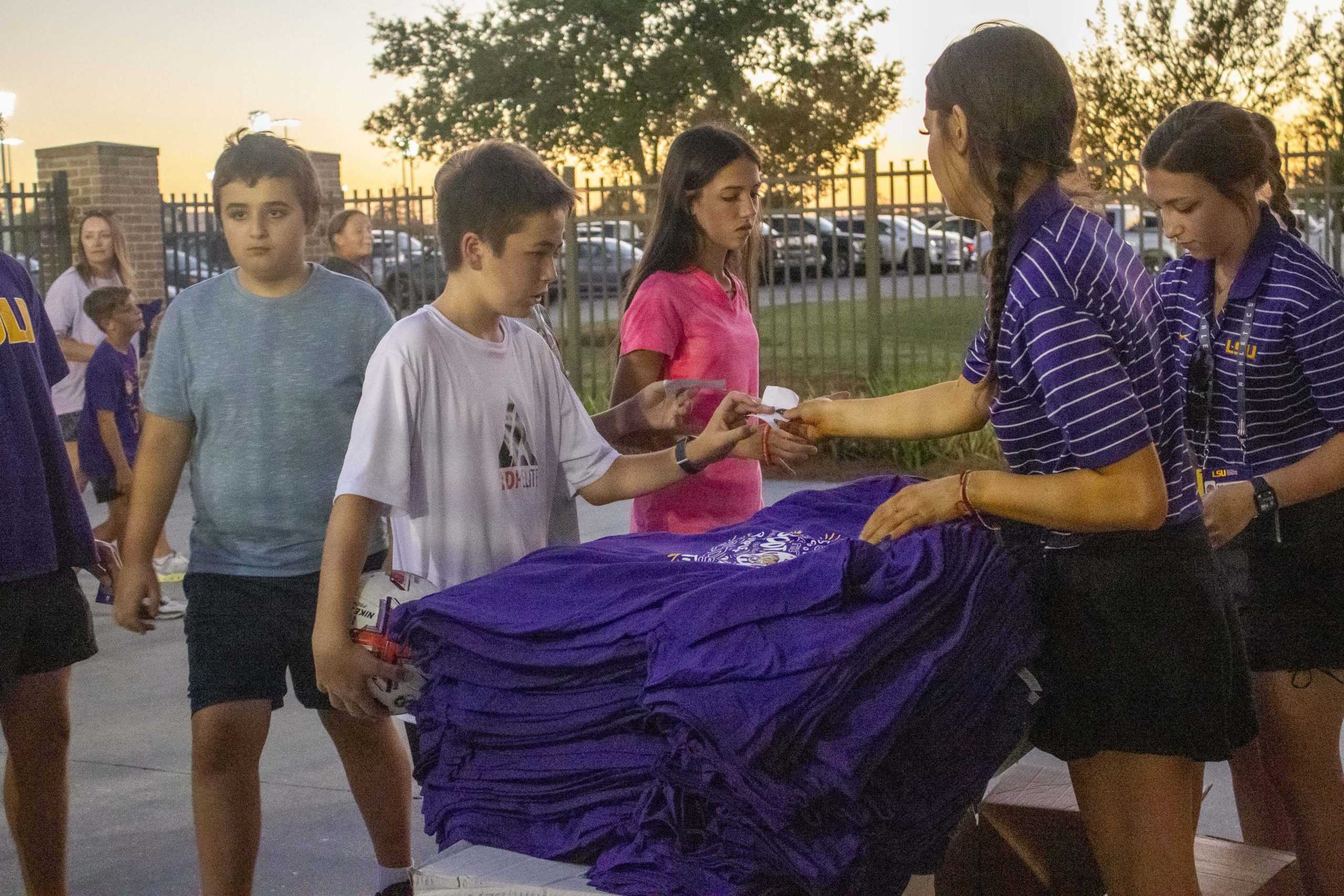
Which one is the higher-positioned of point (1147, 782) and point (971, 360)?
point (971, 360)

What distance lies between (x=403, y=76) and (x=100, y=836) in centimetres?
3880

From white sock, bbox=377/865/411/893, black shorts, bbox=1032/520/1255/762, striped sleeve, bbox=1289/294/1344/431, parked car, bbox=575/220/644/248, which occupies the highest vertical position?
parked car, bbox=575/220/644/248

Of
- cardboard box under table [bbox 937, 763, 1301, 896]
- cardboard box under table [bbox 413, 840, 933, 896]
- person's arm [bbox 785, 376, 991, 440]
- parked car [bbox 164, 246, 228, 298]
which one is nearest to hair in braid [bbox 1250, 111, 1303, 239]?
person's arm [bbox 785, 376, 991, 440]

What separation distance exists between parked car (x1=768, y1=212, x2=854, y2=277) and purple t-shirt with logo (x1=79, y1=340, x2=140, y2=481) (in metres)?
6.47

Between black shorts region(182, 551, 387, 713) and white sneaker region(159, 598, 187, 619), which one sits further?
white sneaker region(159, 598, 187, 619)

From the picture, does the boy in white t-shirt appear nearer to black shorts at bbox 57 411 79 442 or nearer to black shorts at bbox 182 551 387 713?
black shorts at bbox 182 551 387 713

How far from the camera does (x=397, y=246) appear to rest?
15039 mm

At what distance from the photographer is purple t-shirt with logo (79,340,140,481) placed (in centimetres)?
611

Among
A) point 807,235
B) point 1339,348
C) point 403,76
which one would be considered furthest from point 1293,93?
point 403,76

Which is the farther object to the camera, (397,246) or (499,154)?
(397,246)

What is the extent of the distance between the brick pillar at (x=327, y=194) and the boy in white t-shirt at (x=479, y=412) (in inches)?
526

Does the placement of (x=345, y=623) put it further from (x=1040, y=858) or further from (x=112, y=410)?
(x=112, y=410)

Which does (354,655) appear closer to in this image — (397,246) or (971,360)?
(971,360)

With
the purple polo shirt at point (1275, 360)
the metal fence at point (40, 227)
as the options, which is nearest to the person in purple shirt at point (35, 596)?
the purple polo shirt at point (1275, 360)
